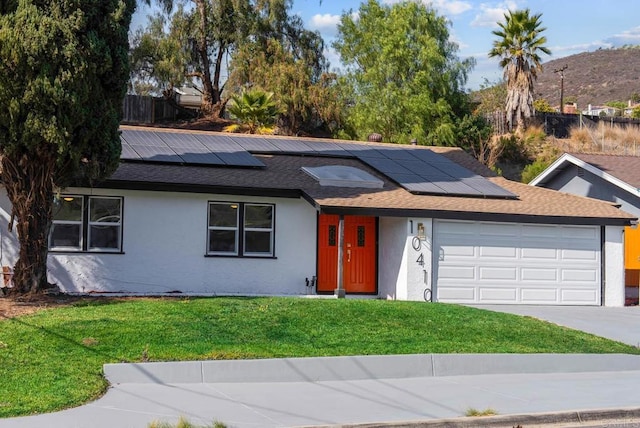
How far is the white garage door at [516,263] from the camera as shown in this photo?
21.0 metres

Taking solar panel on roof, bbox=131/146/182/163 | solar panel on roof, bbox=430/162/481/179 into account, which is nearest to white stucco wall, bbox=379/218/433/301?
solar panel on roof, bbox=430/162/481/179

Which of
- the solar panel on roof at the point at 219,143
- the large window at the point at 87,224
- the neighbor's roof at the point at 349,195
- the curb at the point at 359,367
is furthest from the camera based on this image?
the solar panel on roof at the point at 219,143

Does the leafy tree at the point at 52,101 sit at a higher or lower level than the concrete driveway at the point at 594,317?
higher

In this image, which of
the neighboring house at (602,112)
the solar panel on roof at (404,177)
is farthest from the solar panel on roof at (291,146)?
the neighboring house at (602,112)

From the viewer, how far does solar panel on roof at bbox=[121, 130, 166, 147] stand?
890 inches

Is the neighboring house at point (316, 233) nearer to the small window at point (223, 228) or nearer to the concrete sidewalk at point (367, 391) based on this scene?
the small window at point (223, 228)

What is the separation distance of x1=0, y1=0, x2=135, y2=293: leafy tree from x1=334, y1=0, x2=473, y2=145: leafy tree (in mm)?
28929

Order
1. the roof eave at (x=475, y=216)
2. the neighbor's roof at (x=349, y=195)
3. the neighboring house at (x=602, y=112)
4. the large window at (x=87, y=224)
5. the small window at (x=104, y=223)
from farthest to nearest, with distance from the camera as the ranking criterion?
the neighboring house at (x=602, y=112) < the roof eave at (x=475, y=216) < the neighbor's roof at (x=349, y=195) < the small window at (x=104, y=223) < the large window at (x=87, y=224)

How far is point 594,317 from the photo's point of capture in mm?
19500

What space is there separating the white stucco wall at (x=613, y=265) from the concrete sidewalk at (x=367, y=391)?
8525 millimetres

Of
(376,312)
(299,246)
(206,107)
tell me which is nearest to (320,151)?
(299,246)

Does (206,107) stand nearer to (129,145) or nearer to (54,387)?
(129,145)

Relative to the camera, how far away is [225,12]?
4950 cm

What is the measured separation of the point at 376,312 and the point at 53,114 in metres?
6.84
